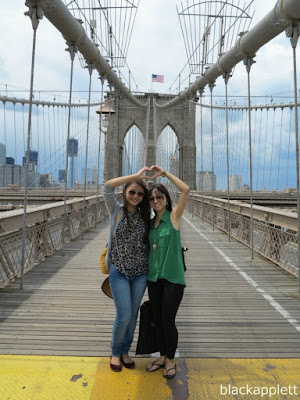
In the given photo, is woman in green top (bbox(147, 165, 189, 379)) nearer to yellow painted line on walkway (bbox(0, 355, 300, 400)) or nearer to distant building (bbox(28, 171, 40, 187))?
yellow painted line on walkway (bbox(0, 355, 300, 400))

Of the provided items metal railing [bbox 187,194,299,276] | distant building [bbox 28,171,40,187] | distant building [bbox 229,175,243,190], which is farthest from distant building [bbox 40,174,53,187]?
metal railing [bbox 187,194,299,276]

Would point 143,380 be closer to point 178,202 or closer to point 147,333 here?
point 147,333

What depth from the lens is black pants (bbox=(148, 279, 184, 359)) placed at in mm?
2031

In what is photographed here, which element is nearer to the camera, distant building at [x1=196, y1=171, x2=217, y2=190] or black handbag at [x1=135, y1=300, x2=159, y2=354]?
black handbag at [x1=135, y1=300, x2=159, y2=354]

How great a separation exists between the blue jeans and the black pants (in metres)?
0.08

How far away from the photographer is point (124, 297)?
6.72 ft

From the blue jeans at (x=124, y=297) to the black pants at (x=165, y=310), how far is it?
8 centimetres

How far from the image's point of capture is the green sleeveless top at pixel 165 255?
2.03m

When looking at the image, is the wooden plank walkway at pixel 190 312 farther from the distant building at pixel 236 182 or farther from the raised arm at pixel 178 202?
the distant building at pixel 236 182

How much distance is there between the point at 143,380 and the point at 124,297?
1.66 ft

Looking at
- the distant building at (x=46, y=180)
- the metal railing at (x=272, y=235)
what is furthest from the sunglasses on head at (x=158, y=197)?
the distant building at (x=46, y=180)

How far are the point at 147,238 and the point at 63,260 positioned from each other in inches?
142

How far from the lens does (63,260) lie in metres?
5.38

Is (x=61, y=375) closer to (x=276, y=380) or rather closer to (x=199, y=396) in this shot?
(x=199, y=396)
